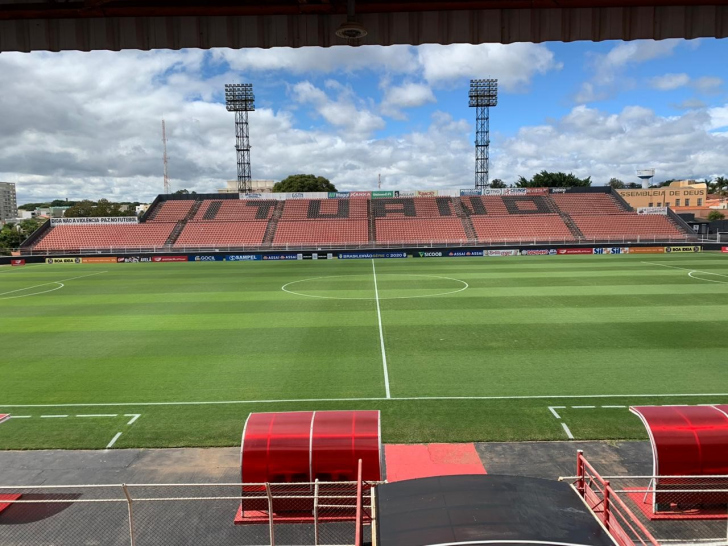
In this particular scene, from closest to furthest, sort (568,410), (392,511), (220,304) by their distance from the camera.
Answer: (392,511) → (568,410) → (220,304)

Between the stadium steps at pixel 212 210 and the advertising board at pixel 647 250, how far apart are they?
4974 centimetres

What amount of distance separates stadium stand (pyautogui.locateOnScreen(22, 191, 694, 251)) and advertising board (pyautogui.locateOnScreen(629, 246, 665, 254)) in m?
2.80

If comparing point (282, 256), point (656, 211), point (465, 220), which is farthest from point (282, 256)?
point (656, 211)

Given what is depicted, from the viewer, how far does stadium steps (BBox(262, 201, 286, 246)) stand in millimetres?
60906

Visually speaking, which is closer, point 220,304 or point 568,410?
point 568,410

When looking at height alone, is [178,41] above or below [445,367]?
above

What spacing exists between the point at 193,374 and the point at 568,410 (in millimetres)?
10261

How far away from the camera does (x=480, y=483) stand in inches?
211

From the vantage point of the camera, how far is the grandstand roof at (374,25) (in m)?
6.72

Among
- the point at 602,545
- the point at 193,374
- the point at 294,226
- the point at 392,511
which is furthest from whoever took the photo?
the point at 294,226

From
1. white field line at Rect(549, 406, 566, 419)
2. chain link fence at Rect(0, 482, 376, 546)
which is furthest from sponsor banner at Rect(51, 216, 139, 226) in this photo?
white field line at Rect(549, 406, 566, 419)

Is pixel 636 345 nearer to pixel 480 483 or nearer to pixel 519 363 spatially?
pixel 519 363

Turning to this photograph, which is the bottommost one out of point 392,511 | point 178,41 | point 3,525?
point 3,525

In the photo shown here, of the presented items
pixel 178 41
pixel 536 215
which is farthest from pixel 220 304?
pixel 536 215
